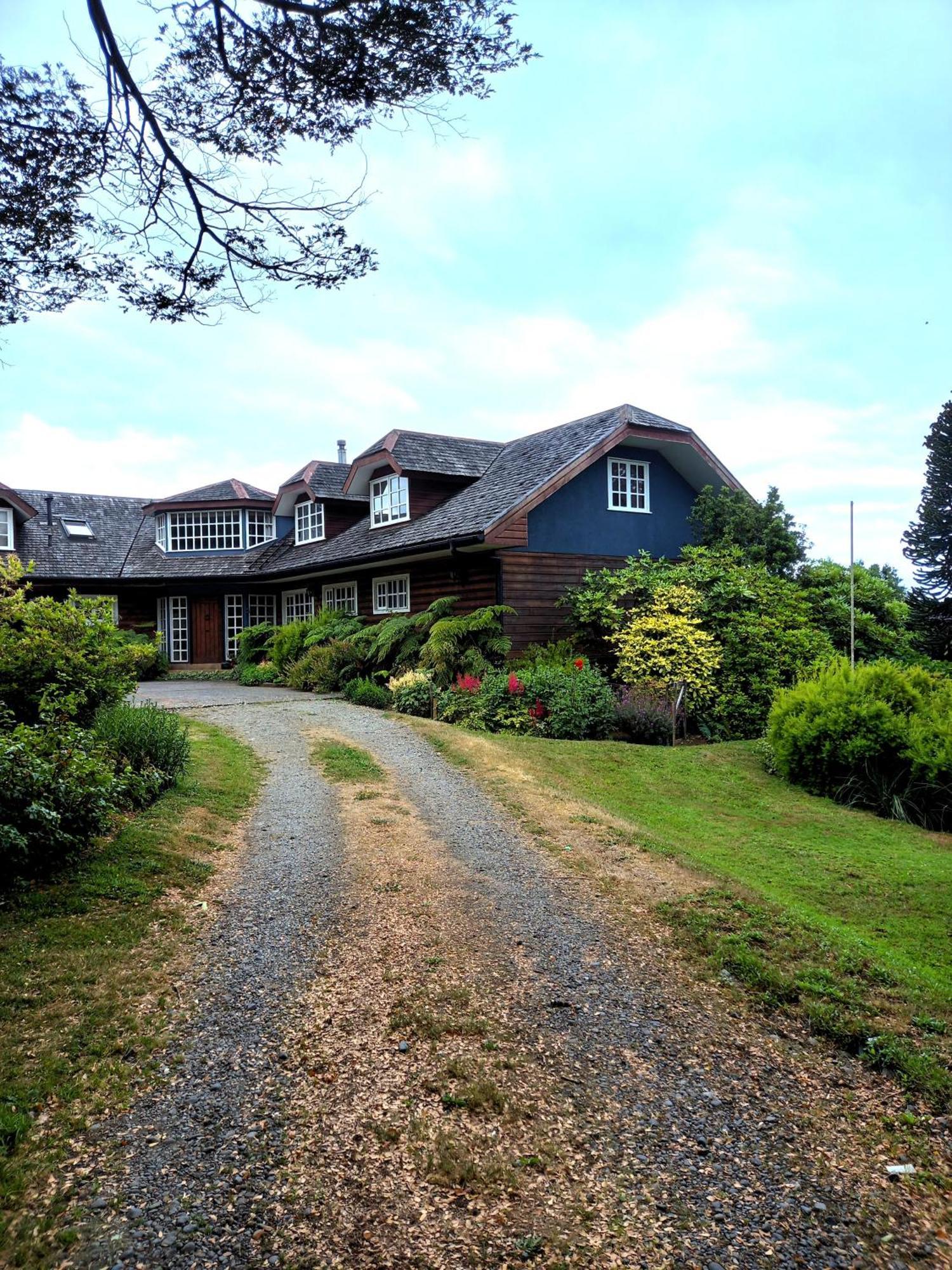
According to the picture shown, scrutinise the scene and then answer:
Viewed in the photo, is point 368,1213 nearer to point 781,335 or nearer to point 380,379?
point 781,335

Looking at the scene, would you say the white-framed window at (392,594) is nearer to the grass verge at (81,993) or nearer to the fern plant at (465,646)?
the fern plant at (465,646)

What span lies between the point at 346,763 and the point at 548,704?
176 inches

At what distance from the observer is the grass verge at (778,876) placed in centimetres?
434

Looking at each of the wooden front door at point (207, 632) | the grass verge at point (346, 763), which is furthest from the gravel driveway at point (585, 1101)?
the wooden front door at point (207, 632)

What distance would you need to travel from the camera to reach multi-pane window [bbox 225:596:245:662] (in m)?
26.6

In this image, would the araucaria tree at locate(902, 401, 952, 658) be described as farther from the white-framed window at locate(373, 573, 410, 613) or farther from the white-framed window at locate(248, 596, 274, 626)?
the white-framed window at locate(248, 596, 274, 626)

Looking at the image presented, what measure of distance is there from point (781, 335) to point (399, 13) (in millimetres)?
9872

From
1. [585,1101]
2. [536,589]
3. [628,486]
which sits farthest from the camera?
[628,486]

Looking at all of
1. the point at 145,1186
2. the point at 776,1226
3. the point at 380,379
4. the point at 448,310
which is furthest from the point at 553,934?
the point at 380,379

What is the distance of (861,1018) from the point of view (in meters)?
4.24

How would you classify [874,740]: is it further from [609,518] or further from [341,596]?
[341,596]

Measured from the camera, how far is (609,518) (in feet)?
60.2

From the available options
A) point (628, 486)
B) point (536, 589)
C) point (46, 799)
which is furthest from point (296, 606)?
point (46, 799)

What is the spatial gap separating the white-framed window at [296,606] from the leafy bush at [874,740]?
A: 15.7 m
